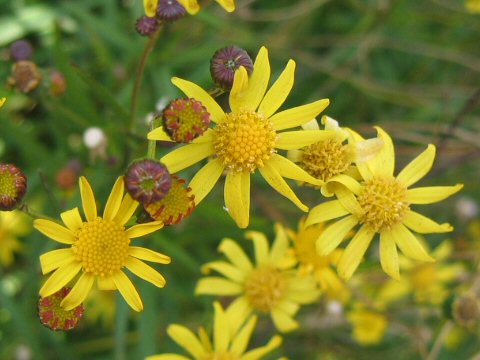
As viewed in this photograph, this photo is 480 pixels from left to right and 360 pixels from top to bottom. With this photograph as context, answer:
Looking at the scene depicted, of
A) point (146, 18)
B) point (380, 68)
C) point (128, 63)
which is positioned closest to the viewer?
point (146, 18)

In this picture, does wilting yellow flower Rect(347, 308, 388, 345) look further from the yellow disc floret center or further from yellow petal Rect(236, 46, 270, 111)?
yellow petal Rect(236, 46, 270, 111)

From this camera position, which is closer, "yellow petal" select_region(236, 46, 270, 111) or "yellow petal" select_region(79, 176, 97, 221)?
"yellow petal" select_region(79, 176, 97, 221)

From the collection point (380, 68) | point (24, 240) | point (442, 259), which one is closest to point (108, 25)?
point (24, 240)

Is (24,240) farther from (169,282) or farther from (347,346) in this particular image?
(347,346)

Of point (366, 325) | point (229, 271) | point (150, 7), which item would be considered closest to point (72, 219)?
point (150, 7)

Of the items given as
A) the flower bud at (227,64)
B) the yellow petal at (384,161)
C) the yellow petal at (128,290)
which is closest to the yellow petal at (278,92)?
the flower bud at (227,64)

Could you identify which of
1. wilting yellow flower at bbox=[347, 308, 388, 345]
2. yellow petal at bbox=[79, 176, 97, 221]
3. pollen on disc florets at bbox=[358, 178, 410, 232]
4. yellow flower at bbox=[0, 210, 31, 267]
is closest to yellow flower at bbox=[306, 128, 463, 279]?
pollen on disc florets at bbox=[358, 178, 410, 232]
